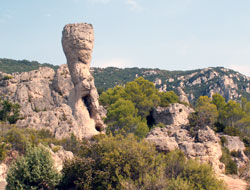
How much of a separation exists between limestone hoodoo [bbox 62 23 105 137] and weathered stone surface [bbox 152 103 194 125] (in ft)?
24.7

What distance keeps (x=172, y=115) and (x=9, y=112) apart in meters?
18.8

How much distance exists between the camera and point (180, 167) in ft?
57.1

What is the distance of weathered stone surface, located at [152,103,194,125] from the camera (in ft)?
127

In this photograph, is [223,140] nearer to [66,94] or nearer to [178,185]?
[178,185]

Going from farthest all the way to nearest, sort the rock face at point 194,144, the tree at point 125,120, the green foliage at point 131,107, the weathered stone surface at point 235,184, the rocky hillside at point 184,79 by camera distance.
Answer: the rocky hillside at point 184,79, the green foliage at point 131,107, the tree at point 125,120, the rock face at point 194,144, the weathered stone surface at point 235,184

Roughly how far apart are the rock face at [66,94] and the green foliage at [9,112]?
106 centimetres

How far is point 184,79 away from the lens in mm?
126875

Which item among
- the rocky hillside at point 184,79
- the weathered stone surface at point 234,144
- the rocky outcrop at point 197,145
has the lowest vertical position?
the weathered stone surface at point 234,144

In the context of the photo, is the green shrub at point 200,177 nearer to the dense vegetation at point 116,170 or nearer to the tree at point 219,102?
the dense vegetation at point 116,170

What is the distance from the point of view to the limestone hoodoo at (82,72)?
38.1 meters

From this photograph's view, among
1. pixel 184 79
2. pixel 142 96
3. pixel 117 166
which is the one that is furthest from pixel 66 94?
pixel 184 79

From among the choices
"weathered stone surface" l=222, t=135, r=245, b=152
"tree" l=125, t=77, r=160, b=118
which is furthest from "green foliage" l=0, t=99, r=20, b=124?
"weathered stone surface" l=222, t=135, r=245, b=152

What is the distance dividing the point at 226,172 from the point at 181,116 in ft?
47.5

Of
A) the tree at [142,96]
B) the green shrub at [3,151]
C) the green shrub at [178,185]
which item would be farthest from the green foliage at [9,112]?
Result: the green shrub at [178,185]
